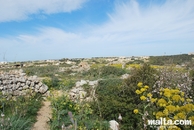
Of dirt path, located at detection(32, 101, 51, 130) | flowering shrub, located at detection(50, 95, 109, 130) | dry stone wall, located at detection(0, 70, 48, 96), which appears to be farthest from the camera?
dry stone wall, located at detection(0, 70, 48, 96)

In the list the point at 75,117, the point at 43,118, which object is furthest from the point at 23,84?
the point at 75,117

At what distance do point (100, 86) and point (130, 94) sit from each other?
2.70 m

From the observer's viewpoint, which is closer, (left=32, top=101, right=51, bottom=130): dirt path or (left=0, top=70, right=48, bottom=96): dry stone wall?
(left=32, top=101, right=51, bottom=130): dirt path

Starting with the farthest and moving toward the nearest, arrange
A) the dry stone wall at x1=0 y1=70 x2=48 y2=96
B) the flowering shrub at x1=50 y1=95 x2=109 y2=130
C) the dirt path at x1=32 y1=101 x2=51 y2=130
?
the dry stone wall at x1=0 y1=70 x2=48 y2=96, the dirt path at x1=32 y1=101 x2=51 y2=130, the flowering shrub at x1=50 y1=95 x2=109 y2=130

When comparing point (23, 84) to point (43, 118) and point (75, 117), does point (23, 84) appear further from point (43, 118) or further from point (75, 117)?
point (75, 117)

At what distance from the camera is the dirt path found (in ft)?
17.3

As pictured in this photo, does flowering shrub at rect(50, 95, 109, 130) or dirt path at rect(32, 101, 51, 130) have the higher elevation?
flowering shrub at rect(50, 95, 109, 130)

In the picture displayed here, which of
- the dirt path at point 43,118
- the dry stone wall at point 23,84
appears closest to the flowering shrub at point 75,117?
the dirt path at point 43,118

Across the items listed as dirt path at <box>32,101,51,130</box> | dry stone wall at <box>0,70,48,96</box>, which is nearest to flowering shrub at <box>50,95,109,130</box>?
dirt path at <box>32,101,51,130</box>

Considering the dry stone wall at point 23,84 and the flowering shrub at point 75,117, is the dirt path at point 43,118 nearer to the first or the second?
the flowering shrub at point 75,117

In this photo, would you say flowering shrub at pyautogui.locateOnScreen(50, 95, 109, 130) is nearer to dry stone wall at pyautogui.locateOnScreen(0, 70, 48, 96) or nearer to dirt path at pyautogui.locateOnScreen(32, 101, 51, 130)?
dirt path at pyautogui.locateOnScreen(32, 101, 51, 130)

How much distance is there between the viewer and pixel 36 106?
6715 millimetres

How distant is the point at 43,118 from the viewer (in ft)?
19.4

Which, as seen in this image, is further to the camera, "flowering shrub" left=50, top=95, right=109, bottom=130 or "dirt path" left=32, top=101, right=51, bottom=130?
"dirt path" left=32, top=101, right=51, bottom=130
